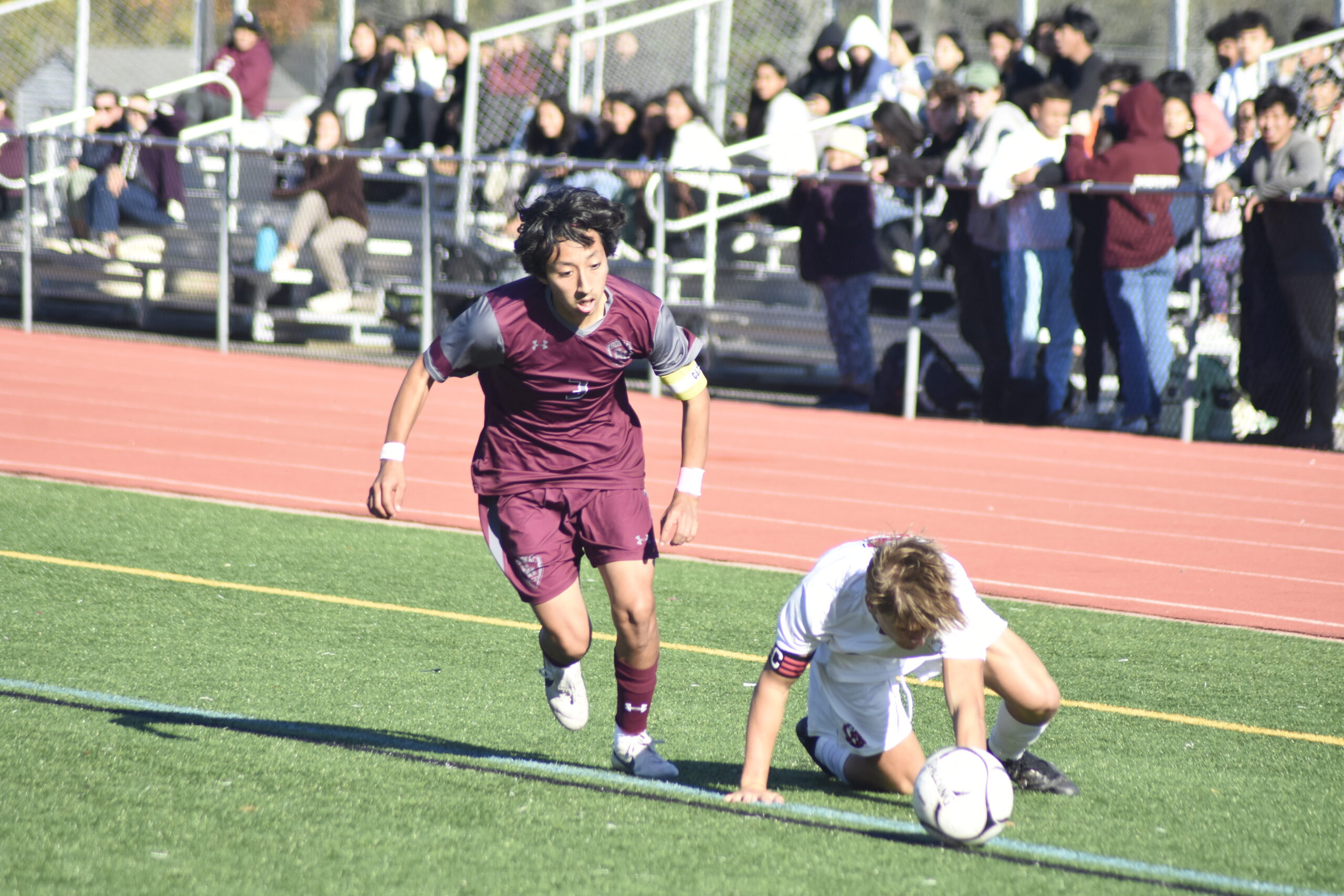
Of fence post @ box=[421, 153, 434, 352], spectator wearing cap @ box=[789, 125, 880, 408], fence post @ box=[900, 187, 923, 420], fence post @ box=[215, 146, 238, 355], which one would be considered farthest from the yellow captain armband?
fence post @ box=[215, 146, 238, 355]

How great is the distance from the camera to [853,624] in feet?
14.3


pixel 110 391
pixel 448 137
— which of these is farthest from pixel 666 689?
pixel 448 137

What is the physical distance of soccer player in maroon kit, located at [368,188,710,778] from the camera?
460 cm

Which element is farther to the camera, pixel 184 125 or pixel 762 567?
pixel 184 125

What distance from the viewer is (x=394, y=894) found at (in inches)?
139

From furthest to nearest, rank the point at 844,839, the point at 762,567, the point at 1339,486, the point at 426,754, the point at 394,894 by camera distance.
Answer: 1. the point at 1339,486
2. the point at 762,567
3. the point at 426,754
4. the point at 844,839
5. the point at 394,894

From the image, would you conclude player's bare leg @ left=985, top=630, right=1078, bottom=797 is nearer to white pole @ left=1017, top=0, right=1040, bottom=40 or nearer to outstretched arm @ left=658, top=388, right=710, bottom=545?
outstretched arm @ left=658, top=388, right=710, bottom=545

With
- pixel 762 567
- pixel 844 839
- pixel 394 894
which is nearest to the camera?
pixel 394 894

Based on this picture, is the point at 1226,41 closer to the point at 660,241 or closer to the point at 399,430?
the point at 660,241

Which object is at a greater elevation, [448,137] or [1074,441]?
[448,137]

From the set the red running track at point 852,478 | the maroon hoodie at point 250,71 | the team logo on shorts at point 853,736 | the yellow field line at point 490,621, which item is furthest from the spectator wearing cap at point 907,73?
the team logo on shorts at point 853,736

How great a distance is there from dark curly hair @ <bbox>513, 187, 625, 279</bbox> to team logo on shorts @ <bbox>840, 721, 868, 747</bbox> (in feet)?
5.17

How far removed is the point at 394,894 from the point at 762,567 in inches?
181

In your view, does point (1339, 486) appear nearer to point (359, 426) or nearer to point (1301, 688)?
point (1301, 688)
